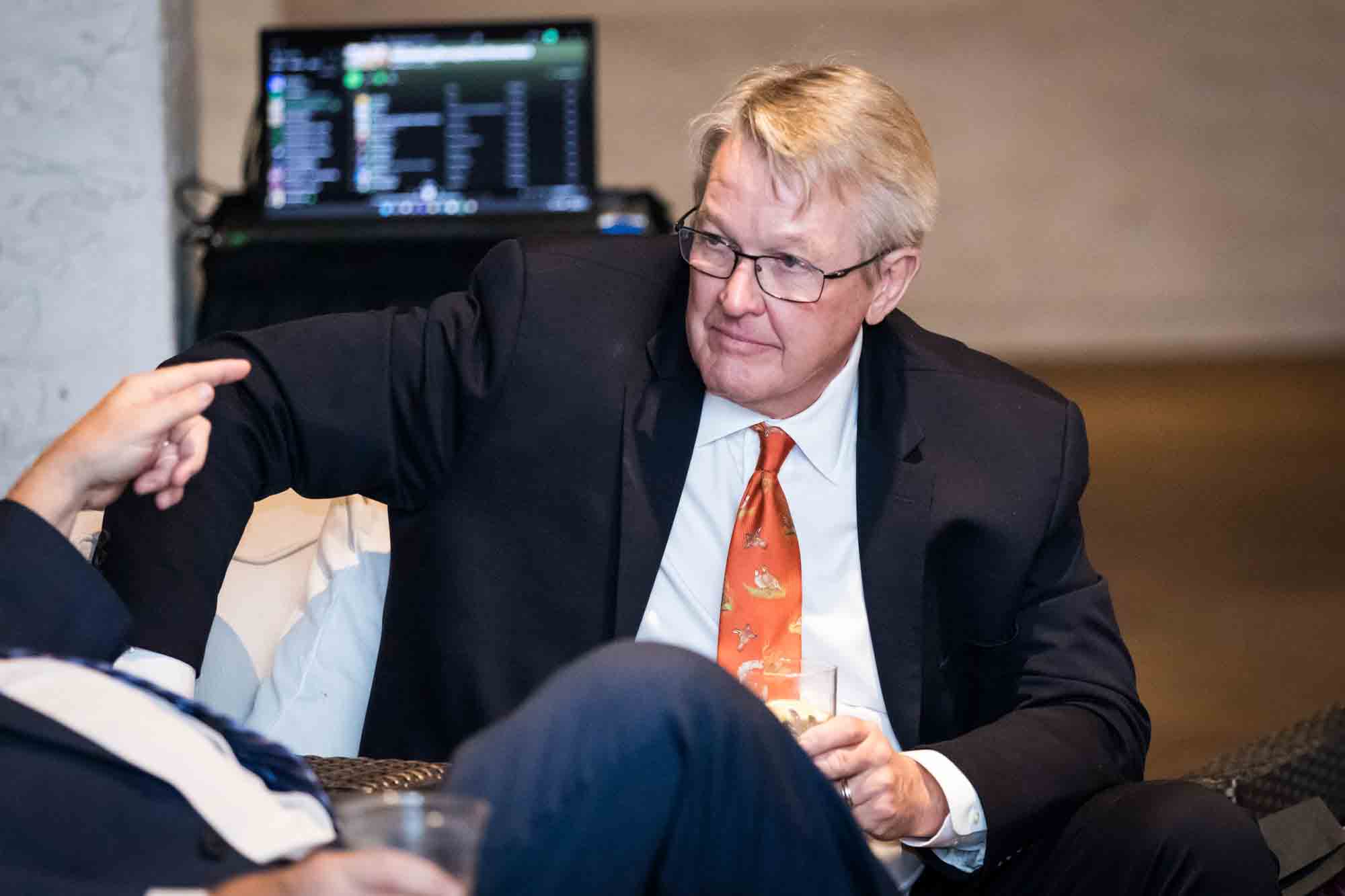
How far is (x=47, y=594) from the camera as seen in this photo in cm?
146

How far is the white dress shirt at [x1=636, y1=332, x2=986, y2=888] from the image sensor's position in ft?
6.34

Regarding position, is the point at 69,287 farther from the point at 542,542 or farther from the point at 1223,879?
the point at 1223,879

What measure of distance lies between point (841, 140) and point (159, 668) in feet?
3.13

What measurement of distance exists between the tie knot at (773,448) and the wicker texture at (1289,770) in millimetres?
669

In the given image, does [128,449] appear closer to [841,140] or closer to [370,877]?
[370,877]

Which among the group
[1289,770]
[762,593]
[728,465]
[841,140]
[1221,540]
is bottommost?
[1221,540]

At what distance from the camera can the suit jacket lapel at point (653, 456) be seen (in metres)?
1.88

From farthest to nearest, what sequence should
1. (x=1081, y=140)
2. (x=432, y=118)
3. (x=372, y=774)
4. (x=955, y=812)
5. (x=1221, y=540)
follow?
(x=1081, y=140) → (x=1221, y=540) → (x=432, y=118) → (x=955, y=812) → (x=372, y=774)

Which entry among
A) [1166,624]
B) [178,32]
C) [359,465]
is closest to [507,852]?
[359,465]

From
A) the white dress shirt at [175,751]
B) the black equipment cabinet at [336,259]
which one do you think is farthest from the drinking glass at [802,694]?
the black equipment cabinet at [336,259]

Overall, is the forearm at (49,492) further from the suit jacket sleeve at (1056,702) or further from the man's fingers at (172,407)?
the suit jacket sleeve at (1056,702)

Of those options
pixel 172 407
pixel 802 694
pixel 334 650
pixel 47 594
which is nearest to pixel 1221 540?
pixel 334 650

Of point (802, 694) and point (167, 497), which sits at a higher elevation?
→ point (167, 497)

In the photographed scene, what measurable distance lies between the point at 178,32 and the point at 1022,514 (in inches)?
94.3
